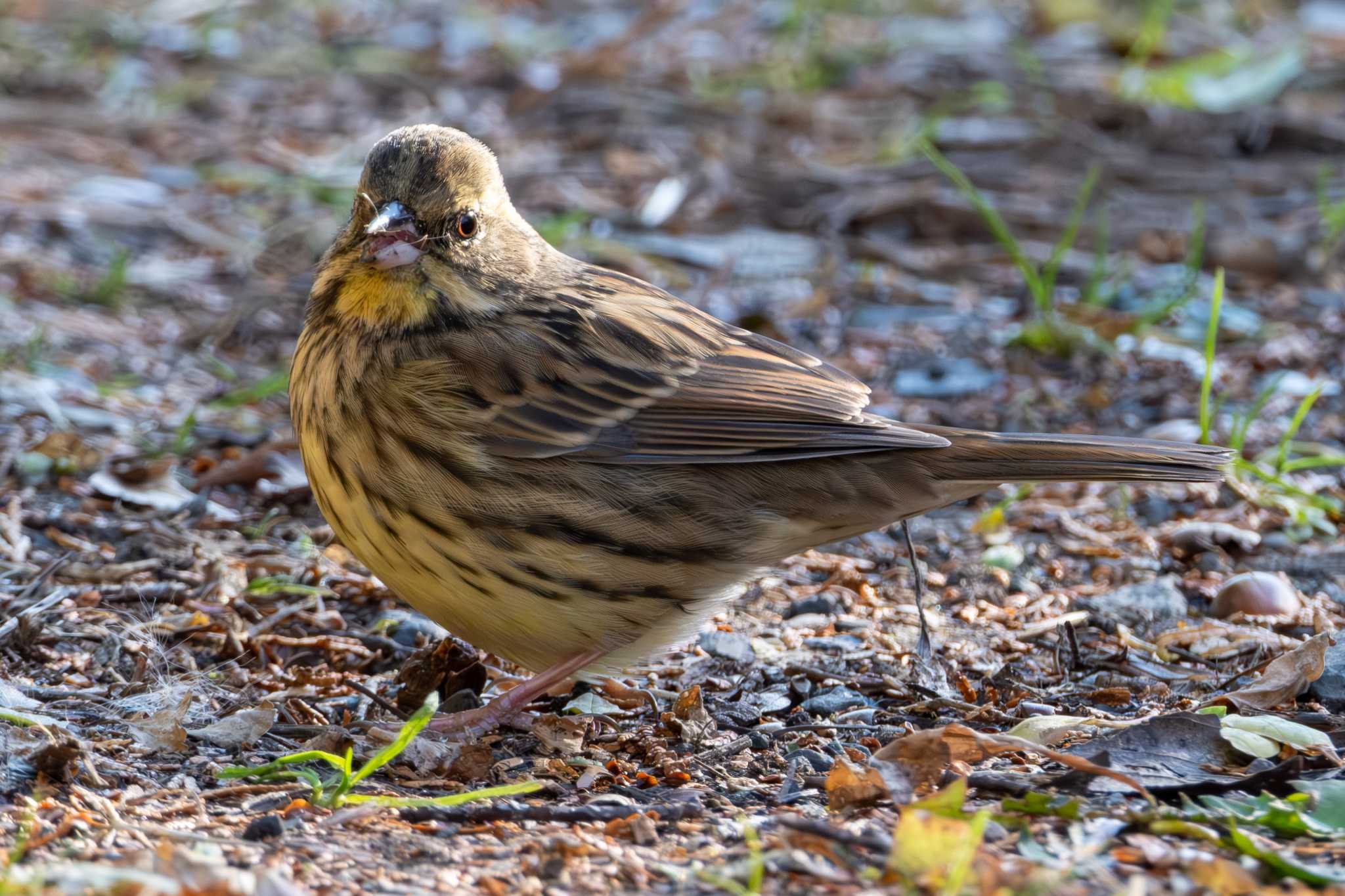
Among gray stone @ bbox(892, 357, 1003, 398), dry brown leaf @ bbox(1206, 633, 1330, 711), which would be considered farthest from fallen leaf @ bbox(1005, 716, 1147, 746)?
gray stone @ bbox(892, 357, 1003, 398)

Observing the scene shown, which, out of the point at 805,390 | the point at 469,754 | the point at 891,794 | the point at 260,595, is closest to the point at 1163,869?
the point at 891,794

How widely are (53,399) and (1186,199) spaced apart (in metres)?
5.14

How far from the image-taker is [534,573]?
12.9 ft

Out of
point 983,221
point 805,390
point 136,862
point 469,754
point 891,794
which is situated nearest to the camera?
point 136,862

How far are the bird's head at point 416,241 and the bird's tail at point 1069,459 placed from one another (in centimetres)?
126

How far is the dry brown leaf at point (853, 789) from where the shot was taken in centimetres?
319

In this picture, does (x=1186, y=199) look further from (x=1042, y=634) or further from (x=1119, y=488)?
(x=1042, y=634)

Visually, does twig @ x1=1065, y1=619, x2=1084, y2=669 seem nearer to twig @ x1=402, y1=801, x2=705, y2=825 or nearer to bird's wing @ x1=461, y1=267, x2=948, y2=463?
bird's wing @ x1=461, y1=267, x2=948, y2=463

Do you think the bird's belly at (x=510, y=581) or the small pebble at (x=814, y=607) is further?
the small pebble at (x=814, y=607)

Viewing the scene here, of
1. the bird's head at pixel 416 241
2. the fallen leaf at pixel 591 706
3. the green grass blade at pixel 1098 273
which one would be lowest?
the fallen leaf at pixel 591 706

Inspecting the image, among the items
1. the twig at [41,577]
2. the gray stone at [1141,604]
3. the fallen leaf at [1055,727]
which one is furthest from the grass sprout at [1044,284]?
the twig at [41,577]

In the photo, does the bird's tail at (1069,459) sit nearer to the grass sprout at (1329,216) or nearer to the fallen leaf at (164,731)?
the fallen leaf at (164,731)

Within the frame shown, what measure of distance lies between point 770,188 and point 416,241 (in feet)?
13.6

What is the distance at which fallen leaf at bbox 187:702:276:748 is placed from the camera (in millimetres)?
3645
